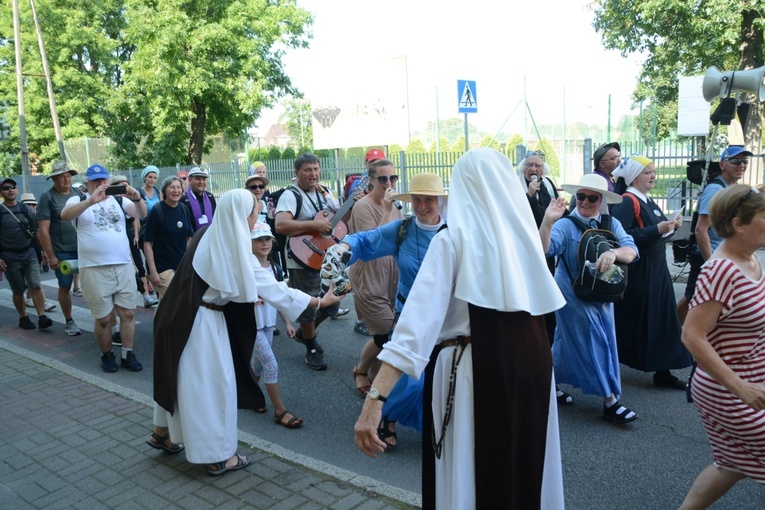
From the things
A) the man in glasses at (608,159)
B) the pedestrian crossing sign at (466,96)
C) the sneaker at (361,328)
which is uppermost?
the pedestrian crossing sign at (466,96)

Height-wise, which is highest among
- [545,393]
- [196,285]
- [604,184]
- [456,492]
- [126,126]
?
[126,126]

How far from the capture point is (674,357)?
5.38 meters

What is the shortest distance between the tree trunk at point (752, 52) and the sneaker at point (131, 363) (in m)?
18.0

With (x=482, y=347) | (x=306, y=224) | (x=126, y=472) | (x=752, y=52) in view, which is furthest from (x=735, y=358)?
(x=752, y=52)

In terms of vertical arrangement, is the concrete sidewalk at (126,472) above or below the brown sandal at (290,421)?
above

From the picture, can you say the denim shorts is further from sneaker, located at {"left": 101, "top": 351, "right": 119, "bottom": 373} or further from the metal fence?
the metal fence

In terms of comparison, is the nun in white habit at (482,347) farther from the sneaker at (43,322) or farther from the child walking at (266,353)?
the sneaker at (43,322)

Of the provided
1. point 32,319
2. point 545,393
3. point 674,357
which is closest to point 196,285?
point 545,393

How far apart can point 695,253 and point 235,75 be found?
22.6 meters

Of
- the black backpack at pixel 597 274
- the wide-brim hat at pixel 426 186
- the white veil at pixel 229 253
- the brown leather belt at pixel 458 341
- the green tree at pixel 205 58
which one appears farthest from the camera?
the green tree at pixel 205 58

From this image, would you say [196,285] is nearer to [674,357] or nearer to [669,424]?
[669,424]

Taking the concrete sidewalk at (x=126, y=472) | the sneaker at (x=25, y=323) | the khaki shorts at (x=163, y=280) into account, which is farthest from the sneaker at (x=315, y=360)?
the sneaker at (x=25, y=323)

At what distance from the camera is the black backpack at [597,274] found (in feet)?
15.6

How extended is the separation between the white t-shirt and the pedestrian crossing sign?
6846 mm
